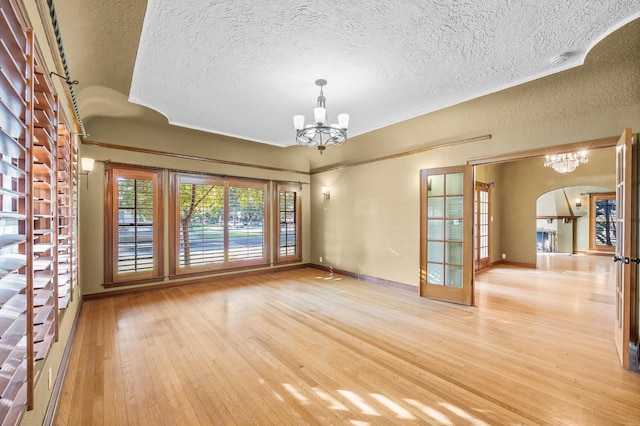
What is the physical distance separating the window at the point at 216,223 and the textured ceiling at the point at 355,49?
77.2 inches

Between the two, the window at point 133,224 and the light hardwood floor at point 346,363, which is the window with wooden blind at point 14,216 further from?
the window at point 133,224

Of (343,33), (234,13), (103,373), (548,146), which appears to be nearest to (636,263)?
(548,146)

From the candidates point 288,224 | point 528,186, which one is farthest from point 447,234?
point 528,186

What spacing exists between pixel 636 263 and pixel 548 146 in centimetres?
162

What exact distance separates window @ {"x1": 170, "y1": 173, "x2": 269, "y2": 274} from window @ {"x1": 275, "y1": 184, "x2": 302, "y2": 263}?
1.27ft

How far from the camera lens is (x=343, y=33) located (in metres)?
2.34

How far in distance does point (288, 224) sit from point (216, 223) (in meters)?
1.83

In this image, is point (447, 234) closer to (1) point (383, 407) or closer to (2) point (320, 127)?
(2) point (320, 127)

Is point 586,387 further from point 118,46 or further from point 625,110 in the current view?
point 118,46

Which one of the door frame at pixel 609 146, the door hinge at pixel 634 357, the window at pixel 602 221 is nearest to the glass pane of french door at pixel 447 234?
the door frame at pixel 609 146

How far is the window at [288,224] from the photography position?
6668 millimetres

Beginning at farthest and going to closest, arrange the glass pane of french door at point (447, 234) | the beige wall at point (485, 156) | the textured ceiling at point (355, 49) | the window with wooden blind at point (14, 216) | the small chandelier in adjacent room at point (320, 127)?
the glass pane of french door at point (447, 234), the small chandelier in adjacent room at point (320, 127), the beige wall at point (485, 156), the textured ceiling at point (355, 49), the window with wooden blind at point (14, 216)

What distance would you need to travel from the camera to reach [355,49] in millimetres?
2564

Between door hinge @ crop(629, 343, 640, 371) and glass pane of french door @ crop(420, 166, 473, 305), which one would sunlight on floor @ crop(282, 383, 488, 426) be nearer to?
door hinge @ crop(629, 343, 640, 371)
